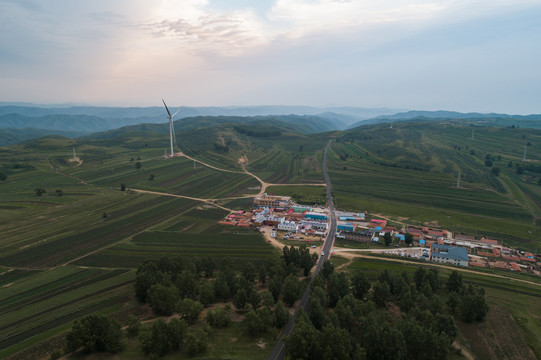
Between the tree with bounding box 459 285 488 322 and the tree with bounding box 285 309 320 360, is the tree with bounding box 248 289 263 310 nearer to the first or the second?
the tree with bounding box 285 309 320 360

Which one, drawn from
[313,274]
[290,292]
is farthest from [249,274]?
[313,274]

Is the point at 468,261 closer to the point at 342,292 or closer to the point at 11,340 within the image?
the point at 342,292

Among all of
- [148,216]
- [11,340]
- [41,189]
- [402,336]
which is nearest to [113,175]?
[41,189]

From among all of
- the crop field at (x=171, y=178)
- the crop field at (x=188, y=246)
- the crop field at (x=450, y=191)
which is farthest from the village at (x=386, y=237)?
the crop field at (x=171, y=178)

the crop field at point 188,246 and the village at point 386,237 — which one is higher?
the village at point 386,237

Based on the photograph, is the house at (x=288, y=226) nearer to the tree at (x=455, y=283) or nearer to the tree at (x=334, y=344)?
the tree at (x=455, y=283)

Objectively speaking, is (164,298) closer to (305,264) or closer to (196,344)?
(196,344)

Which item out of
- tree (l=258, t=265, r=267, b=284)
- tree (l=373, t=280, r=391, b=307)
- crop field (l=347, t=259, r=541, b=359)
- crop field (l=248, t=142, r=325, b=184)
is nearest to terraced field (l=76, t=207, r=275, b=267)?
tree (l=258, t=265, r=267, b=284)
